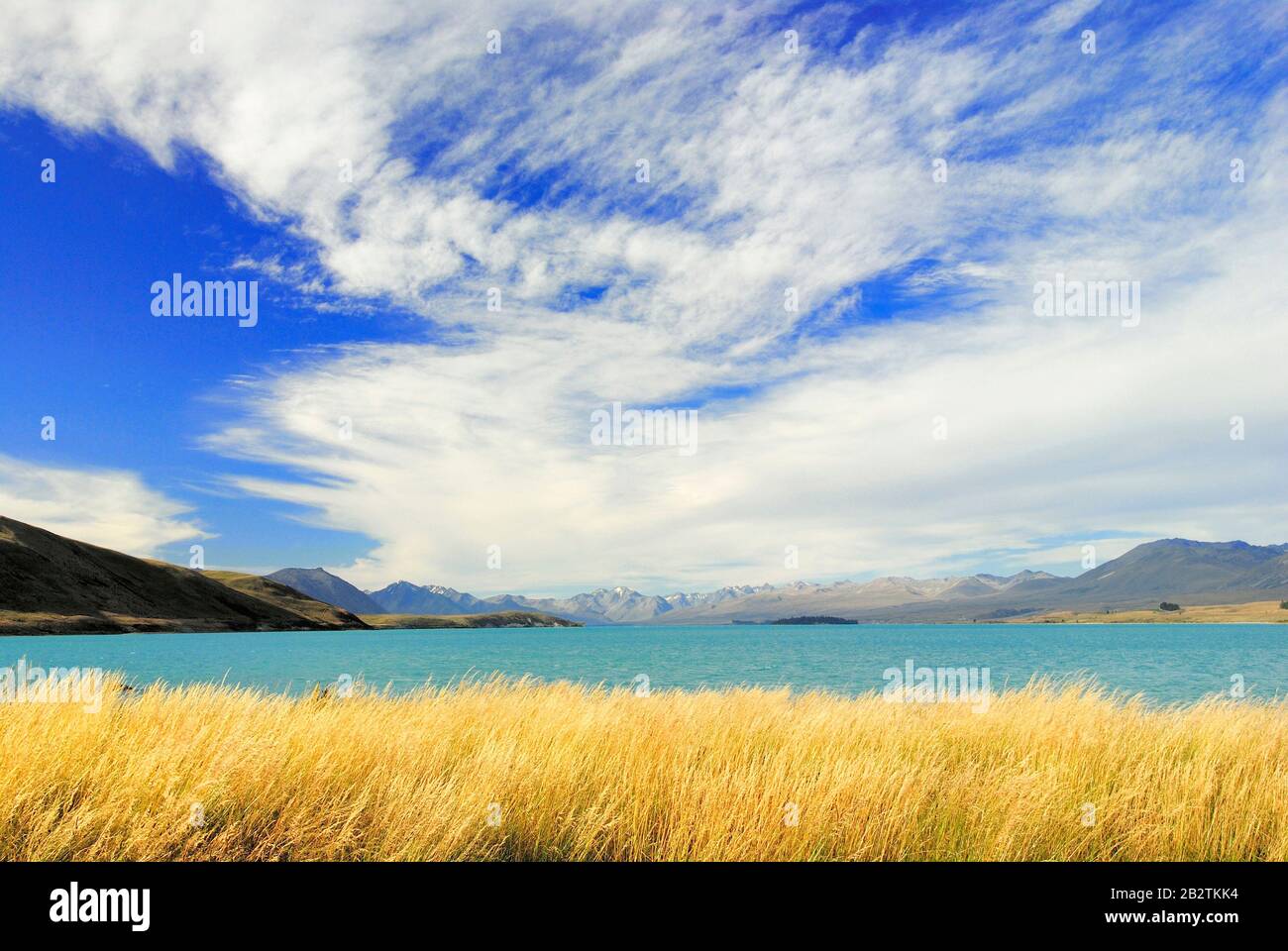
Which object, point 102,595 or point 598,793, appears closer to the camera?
point 598,793

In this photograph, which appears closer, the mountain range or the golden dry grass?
the golden dry grass

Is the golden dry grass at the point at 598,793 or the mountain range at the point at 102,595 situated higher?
the golden dry grass at the point at 598,793

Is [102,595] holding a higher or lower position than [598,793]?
lower

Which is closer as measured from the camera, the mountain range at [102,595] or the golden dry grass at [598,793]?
the golden dry grass at [598,793]

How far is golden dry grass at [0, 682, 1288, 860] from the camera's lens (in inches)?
228

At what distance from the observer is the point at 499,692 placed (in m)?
13.6

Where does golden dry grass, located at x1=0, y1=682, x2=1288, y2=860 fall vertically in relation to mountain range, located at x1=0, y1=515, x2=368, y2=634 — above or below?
above

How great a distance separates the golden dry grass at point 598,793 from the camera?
5.79 metres

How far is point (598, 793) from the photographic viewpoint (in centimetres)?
696
